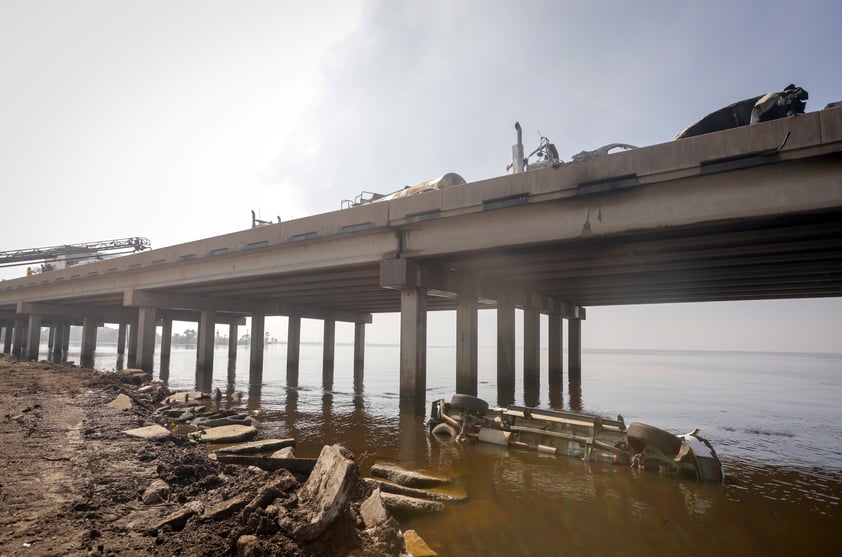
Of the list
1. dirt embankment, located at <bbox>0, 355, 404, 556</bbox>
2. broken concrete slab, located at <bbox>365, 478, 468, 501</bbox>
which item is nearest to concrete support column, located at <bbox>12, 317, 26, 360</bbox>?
dirt embankment, located at <bbox>0, 355, 404, 556</bbox>

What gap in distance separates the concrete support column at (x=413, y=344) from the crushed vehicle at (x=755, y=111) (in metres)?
11.4

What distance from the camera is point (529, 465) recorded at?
1138cm

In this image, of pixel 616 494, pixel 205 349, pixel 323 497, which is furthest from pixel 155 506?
pixel 205 349

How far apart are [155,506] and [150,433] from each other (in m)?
5.90

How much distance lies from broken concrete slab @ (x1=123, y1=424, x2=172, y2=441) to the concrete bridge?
960 cm

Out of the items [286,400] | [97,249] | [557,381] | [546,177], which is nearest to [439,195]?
[546,177]

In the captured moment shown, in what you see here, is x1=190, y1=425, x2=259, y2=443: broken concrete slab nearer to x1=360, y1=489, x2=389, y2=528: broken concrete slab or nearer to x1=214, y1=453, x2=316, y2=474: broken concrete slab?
x1=214, y1=453, x2=316, y2=474: broken concrete slab

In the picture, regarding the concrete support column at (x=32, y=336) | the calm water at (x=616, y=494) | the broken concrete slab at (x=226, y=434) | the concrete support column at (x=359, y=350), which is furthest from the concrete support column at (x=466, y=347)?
the concrete support column at (x=32, y=336)

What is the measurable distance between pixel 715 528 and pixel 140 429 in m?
13.4

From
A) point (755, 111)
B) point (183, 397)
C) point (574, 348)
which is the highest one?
point (755, 111)

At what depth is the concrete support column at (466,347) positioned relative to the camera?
21.4 m

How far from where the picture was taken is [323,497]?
5898 millimetres

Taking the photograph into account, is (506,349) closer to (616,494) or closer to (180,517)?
(616,494)

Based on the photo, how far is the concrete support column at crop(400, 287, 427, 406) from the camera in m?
19.0
